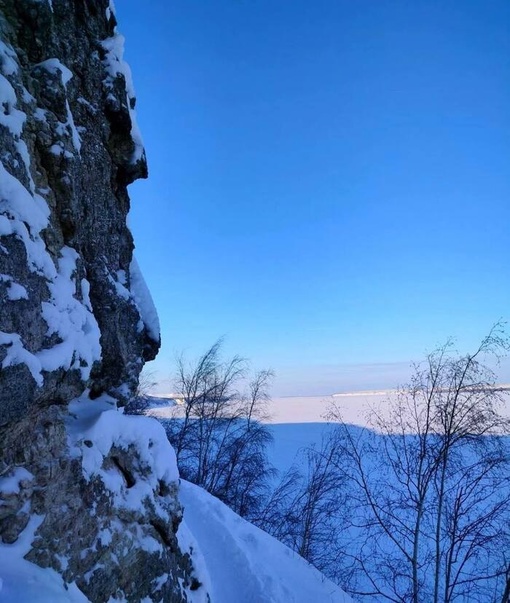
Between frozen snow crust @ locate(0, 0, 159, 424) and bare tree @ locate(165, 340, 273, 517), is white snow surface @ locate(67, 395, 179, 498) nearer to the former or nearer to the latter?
frozen snow crust @ locate(0, 0, 159, 424)

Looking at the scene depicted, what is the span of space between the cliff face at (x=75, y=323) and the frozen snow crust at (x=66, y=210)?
1cm

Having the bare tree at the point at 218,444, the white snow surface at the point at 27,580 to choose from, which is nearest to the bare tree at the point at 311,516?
the bare tree at the point at 218,444

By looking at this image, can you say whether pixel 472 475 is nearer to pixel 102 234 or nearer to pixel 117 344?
pixel 117 344

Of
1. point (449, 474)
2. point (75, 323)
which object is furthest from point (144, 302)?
point (449, 474)

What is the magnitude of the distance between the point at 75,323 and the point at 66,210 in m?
1.29

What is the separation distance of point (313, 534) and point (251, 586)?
702cm

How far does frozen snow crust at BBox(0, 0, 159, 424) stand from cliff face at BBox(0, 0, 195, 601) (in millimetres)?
14

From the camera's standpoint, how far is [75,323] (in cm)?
359

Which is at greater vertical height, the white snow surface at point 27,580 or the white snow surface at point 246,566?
the white snow surface at point 27,580

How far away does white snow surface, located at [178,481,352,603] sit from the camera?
244 inches

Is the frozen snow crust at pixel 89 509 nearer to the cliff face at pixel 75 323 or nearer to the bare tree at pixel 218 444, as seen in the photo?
the cliff face at pixel 75 323

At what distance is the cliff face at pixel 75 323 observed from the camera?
2869 mm

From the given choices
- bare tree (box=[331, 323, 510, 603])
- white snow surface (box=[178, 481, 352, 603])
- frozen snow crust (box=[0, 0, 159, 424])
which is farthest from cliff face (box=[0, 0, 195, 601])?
bare tree (box=[331, 323, 510, 603])

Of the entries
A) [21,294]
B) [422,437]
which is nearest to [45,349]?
[21,294]
